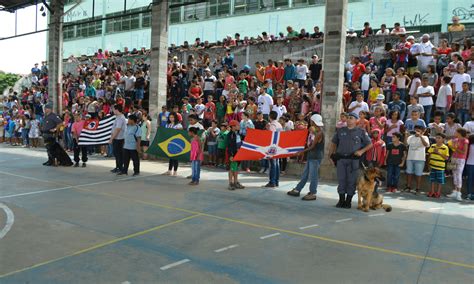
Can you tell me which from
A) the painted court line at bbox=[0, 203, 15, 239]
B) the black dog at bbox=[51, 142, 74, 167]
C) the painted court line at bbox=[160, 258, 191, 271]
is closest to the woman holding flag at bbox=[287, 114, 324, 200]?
the painted court line at bbox=[160, 258, 191, 271]

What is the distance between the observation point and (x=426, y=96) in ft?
41.1

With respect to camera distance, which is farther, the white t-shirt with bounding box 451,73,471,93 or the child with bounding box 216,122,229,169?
the child with bounding box 216,122,229,169

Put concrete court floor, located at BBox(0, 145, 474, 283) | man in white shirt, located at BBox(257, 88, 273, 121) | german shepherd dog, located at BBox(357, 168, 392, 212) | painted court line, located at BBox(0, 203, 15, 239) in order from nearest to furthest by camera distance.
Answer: concrete court floor, located at BBox(0, 145, 474, 283) → painted court line, located at BBox(0, 203, 15, 239) → german shepherd dog, located at BBox(357, 168, 392, 212) → man in white shirt, located at BBox(257, 88, 273, 121)

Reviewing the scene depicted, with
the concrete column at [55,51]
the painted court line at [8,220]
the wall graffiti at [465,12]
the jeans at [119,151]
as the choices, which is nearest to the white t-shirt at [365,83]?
the jeans at [119,151]

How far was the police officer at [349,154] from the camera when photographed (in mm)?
8289

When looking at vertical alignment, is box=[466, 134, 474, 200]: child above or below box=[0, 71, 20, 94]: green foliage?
below

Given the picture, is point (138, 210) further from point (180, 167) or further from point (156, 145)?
point (180, 167)

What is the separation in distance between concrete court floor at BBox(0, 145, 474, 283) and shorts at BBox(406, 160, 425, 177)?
73 cm

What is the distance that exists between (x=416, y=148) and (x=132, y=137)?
7884 mm

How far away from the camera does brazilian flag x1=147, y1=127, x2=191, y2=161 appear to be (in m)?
11.8

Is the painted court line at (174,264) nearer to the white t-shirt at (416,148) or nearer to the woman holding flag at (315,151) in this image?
the woman holding flag at (315,151)

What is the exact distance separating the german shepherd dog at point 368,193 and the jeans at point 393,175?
94.9 inches

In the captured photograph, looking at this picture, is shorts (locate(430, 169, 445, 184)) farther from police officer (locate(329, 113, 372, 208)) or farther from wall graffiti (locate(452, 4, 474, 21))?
wall graffiti (locate(452, 4, 474, 21))

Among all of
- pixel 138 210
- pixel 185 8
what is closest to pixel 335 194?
pixel 138 210
